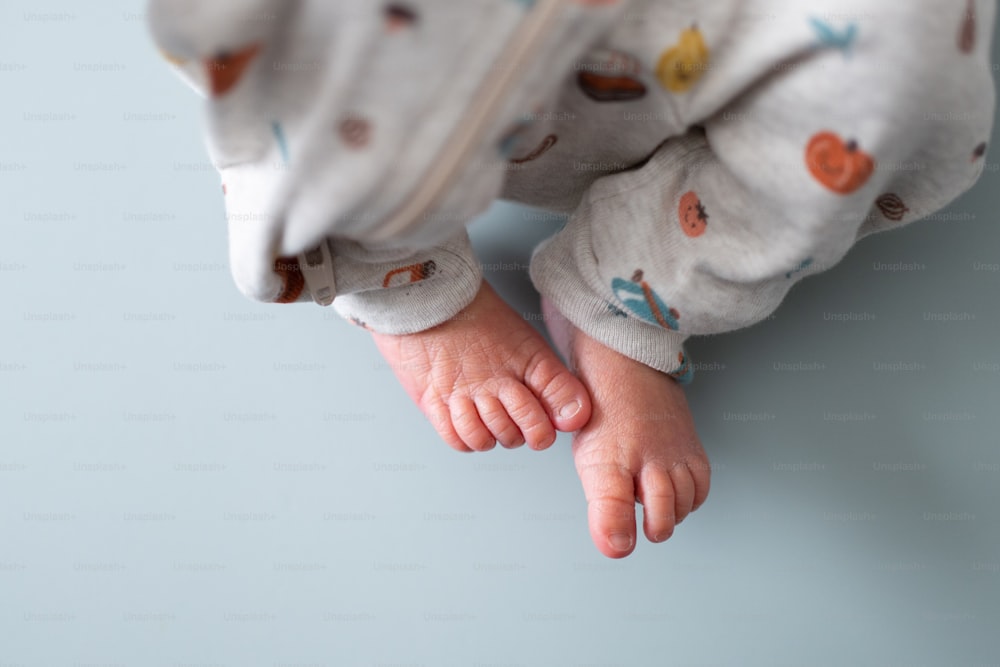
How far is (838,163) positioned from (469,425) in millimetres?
364

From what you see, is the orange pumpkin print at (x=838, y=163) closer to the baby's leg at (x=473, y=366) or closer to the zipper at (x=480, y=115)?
the zipper at (x=480, y=115)

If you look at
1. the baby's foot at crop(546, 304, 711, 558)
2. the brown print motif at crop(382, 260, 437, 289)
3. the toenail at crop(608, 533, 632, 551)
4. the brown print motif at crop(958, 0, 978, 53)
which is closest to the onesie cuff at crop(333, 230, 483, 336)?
the brown print motif at crop(382, 260, 437, 289)

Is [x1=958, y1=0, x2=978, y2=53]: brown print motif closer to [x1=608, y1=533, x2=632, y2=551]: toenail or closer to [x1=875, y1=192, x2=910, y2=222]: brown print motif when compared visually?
[x1=875, y1=192, x2=910, y2=222]: brown print motif

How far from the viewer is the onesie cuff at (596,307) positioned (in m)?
0.64

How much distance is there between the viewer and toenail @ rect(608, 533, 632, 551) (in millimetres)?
657

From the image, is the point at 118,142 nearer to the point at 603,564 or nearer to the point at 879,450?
the point at 603,564

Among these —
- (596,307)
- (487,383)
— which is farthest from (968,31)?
(487,383)

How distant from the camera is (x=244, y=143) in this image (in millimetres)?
461

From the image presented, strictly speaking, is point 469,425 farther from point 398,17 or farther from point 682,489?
point 398,17

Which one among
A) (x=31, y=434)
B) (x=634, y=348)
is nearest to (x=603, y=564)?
(x=634, y=348)

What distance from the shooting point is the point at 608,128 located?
1.88ft

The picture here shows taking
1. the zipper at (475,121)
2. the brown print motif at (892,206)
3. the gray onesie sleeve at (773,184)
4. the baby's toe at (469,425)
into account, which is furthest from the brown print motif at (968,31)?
the baby's toe at (469,425)

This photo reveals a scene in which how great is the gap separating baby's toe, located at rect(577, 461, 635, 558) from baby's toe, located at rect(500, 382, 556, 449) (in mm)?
54

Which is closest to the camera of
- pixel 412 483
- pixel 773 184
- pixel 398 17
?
pixel 398 17
